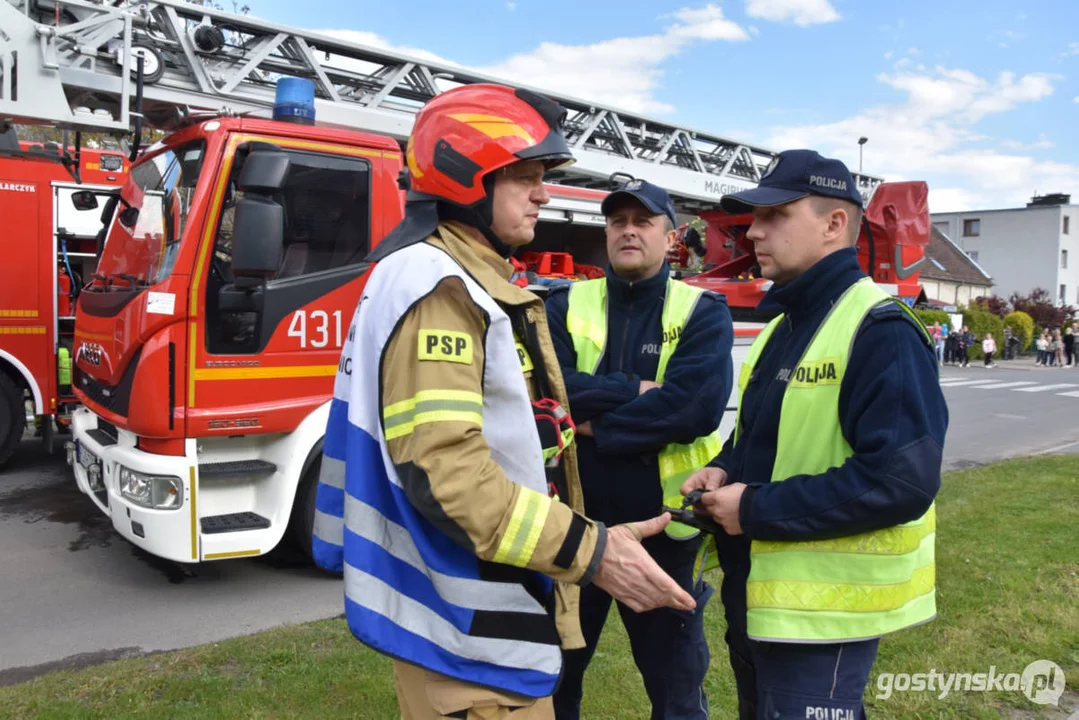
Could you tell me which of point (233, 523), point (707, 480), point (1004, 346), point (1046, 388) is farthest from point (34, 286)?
point (1004, 346)

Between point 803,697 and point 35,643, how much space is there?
3.81m

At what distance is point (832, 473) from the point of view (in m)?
1.86

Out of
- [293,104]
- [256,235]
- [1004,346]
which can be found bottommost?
[1004,346]

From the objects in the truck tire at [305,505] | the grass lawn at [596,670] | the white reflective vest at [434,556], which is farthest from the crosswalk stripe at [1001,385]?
the white reflective vest at [434,556]

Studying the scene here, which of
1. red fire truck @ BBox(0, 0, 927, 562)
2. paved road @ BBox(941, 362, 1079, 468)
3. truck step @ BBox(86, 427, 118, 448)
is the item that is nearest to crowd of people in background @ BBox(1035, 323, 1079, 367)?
paved road @ BBox(941, 362, 1079, 468)

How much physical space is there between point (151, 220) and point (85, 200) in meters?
1.56

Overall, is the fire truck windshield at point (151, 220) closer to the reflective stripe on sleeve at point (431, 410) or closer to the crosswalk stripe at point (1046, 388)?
the reflective stripe on sleeve at point (431, 410)

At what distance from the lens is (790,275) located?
7.04ft

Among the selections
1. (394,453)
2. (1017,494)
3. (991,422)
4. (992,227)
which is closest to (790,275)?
(394,453)

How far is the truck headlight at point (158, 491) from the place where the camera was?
13.7 feet

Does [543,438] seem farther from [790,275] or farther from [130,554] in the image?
[130,554]

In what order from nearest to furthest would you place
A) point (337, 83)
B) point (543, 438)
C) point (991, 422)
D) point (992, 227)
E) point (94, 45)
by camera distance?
point (543, 438), point (94, 45), point (337, 83), point (991, 422), point (992, 227)

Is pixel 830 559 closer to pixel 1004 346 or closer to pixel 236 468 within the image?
pixel 236 468

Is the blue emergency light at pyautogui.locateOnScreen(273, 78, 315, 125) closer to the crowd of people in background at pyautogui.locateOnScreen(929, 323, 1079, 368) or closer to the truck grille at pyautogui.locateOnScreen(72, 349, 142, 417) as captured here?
the truck grille at pyautogui.locateOnScreen(72, 349, 142, 417)
